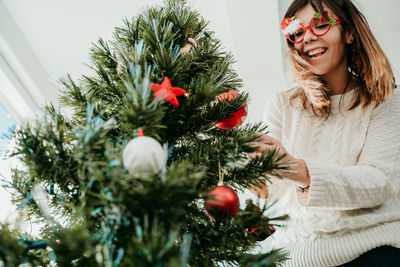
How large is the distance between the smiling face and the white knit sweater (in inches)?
4.5

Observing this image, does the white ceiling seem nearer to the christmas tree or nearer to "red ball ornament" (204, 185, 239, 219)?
the christmas tree

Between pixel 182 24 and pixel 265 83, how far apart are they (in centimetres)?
167

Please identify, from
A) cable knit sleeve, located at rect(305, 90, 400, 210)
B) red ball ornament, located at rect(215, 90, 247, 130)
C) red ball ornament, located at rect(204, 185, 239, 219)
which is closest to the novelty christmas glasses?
cable knit sleeve, located at rect(305, 90, 400, 210)

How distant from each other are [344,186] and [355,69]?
1.81 ft

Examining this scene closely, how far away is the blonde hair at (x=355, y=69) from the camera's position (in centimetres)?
82

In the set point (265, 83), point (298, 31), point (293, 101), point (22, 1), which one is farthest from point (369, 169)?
point (22, 1)

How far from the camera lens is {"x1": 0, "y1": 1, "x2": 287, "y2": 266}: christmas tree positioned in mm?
253

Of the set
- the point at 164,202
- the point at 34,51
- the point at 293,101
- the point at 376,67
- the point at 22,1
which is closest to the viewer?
the point at 164,202

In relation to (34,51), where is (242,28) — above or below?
below

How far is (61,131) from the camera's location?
1.09ft

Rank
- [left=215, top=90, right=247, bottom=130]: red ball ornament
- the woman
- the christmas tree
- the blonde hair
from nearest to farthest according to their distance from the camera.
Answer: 1. the christmas tree
2. [left=215, top=90, right=247, bottom=130]: red ball ornament
3. the woman
4. the blonde hair

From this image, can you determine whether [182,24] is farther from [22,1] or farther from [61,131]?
[22,1]

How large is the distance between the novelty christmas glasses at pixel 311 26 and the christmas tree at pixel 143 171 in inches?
18.4

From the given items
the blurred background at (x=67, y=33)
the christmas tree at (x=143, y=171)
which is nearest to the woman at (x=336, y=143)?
the christmas tree at (x=143, y=171)
